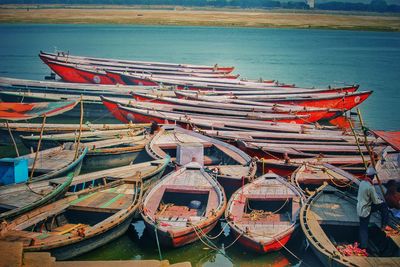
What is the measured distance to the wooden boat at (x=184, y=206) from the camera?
12.2 metres

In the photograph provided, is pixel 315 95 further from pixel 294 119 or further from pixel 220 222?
pixel 220 222

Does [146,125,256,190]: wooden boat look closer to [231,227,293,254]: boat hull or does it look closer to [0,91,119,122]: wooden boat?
[231,227,293,254]: boat hull

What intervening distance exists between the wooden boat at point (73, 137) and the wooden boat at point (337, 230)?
9.91 meters

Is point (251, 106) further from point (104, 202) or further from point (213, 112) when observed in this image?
point (104, 202)

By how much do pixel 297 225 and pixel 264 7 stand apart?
197m

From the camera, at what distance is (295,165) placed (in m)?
16.6

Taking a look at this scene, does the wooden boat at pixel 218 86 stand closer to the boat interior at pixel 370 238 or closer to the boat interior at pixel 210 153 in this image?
the boat interior at pixel 210 153

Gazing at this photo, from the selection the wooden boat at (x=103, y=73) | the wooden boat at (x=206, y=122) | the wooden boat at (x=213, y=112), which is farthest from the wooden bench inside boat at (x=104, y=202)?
the wooden boat at (x=103, y=73)

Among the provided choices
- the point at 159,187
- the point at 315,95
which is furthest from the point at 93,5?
the point at 159,187

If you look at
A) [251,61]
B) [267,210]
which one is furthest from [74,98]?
[251,61]

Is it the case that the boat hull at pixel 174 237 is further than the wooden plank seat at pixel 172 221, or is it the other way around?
the wooden plank seat at pixel 172 221

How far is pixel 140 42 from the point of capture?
84.1 m

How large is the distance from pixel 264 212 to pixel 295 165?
322 cm

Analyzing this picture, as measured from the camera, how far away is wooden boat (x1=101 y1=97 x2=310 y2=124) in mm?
24625
